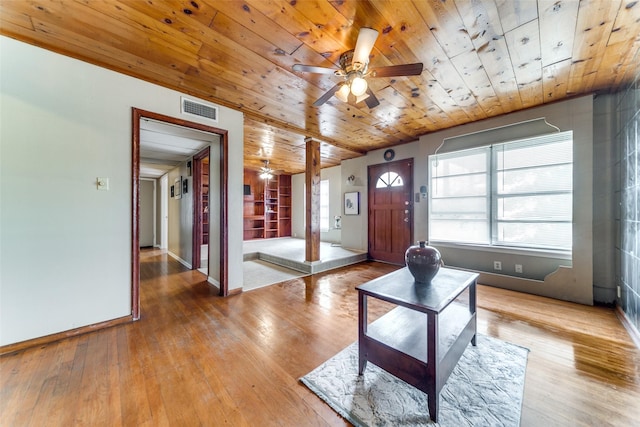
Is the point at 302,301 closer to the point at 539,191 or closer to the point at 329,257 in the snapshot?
the point at 329,257

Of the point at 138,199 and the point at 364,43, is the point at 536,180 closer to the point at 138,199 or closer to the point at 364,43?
the point at 364,43

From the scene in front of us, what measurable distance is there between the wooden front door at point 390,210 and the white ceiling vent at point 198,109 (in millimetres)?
3518

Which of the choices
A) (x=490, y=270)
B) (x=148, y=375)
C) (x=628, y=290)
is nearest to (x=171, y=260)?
(x=148, y=375)

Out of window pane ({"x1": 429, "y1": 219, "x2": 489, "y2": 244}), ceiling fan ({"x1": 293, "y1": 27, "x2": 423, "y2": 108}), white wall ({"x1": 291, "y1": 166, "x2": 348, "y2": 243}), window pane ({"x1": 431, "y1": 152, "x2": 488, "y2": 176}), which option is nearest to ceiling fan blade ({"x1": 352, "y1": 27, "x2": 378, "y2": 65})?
ceiling fan ({"x1": 293, "y1": 27, "x2": 423, "y2": 108})

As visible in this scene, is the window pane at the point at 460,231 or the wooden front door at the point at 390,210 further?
the wooden front door at the point at 390,210

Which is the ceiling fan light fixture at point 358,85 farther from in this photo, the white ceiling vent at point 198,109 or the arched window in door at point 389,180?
the arched window in door at point 389,180

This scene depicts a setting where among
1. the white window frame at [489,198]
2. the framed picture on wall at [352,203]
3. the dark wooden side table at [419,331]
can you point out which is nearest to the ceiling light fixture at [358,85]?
the dark wooden side table at [419,331]

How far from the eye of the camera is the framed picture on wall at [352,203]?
5.63 m

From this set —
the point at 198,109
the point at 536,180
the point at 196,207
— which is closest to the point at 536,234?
the point at 536,180

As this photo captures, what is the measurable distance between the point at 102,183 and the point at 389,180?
15.0ft

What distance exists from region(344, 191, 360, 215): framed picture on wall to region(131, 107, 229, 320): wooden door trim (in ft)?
10.9

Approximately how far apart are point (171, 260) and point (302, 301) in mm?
3839

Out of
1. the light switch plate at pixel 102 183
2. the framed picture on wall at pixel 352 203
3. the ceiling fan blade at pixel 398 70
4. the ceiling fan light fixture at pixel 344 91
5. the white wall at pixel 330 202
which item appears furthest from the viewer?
the white wall at pixel 330 202

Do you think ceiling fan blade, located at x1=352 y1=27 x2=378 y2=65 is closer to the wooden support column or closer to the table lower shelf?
the table lower shelf
